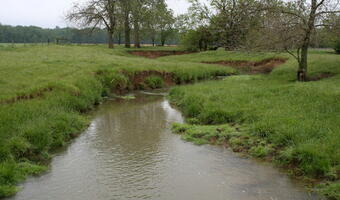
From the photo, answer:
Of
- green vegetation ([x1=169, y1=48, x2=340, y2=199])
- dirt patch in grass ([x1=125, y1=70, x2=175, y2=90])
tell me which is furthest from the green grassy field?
dirt patch in grass ([x1=125, y1=70, x2=175, y2=90])

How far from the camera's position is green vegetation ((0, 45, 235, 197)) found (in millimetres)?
8328

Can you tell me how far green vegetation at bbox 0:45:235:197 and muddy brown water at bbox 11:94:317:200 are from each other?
17.6 inches

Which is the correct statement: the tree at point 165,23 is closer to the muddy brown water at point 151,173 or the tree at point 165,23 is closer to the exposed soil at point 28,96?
the exposed soil at point 28,96

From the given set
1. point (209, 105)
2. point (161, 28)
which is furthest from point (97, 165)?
point (161, 28)

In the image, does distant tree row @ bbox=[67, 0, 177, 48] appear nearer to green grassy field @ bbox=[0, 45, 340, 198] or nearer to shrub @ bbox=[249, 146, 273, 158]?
green grassy field @ bbox=[0, 45, 340, 198]

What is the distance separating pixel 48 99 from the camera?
42.0 ft

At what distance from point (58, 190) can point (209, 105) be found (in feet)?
24.2

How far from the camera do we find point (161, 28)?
197 ft

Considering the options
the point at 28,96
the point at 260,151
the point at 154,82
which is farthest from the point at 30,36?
the point at 260,151

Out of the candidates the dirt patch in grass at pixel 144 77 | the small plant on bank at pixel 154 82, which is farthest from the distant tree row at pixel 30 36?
the small plant on bank at pixel 154 82

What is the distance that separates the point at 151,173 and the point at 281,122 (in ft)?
13.7

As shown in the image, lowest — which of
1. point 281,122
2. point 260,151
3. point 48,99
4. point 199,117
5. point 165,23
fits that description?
point 260,151

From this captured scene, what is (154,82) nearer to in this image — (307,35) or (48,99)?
(307,35)

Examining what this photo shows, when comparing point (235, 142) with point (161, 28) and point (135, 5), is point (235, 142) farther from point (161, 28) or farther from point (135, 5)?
point (161, 28)
